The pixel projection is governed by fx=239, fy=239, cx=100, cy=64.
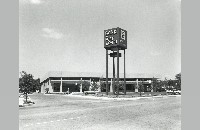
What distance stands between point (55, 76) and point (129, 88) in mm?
33034

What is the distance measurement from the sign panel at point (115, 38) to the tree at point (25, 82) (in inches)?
992

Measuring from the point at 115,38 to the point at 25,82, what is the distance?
1046 inches

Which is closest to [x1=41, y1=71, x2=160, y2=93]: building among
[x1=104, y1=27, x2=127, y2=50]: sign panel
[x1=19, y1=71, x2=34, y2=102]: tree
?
[x1=104, y1=27, x2=127, y2=50]: sign panel

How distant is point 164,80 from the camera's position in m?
96.7

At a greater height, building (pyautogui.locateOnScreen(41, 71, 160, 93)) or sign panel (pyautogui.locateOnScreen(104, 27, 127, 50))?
sign panel (pyautogui.locateOnScreen(104, 27, 127, 50))

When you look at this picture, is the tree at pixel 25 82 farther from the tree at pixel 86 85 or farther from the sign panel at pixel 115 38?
the tree at pixel 86 85

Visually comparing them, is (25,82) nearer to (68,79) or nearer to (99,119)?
(99,119)

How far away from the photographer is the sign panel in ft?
172

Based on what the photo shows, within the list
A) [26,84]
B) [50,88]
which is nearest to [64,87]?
[50,88]

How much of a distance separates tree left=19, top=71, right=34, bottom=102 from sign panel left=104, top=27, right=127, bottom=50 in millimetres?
25199

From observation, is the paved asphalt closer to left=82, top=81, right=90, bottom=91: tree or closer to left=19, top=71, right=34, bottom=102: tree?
left=19, top=71, right=34, bottom=102: tree

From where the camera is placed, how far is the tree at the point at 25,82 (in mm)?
31234

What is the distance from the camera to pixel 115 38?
53.0 metres

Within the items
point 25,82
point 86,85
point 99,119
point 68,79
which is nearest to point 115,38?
point 25,82
